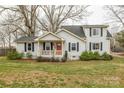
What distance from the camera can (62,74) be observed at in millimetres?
12102

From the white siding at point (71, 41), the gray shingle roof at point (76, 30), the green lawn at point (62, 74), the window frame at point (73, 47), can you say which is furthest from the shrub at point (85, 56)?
the gray shingle roof at point (76, 30)

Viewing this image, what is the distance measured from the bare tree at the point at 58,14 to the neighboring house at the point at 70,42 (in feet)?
2.16

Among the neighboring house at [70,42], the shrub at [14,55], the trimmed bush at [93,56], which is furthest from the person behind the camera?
the neighboring house at [70,42]

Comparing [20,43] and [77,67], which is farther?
[20,43]

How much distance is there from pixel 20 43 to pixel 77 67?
3528mm

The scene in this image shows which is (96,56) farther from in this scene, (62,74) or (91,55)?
(62,74)

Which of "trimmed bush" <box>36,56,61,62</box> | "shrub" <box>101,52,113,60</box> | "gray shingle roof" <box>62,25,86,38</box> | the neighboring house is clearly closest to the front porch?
the neighboring house

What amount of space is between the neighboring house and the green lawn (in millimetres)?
1217

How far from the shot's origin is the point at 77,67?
13312 mm

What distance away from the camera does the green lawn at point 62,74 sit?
35.6 ft

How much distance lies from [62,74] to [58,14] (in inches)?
134

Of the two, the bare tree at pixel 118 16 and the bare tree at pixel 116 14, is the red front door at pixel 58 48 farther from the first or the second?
the bare tree at pixel 116 14
